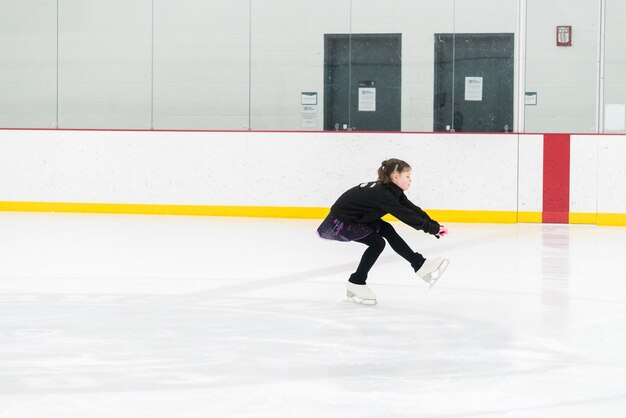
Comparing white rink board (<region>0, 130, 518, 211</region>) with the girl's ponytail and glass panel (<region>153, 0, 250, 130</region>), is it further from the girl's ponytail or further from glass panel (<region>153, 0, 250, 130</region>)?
the girl's ponytail

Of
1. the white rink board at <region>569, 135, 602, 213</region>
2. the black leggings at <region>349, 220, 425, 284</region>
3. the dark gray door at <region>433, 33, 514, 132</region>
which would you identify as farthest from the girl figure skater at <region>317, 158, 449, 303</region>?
the dark gray door at <region>433, 33, 514, 132</region>

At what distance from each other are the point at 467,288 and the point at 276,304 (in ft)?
4.22

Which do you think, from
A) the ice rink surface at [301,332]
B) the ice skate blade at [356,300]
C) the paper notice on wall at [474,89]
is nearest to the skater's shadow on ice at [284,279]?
the ice rink surface at [301,332]

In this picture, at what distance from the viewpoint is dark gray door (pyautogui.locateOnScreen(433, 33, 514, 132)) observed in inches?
468

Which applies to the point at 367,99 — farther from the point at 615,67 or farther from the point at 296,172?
the point at 615,67

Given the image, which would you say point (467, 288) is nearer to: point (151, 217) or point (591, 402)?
point (591, 402)

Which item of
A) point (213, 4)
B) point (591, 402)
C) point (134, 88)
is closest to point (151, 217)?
point (134, 88)

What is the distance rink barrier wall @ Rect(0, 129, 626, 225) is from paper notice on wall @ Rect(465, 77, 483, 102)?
43 cm

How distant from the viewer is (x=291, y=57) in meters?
12.4

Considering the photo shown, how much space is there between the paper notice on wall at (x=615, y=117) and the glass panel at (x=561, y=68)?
0.42 feet

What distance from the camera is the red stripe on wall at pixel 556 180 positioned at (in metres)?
11.5

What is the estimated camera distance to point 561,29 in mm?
11719

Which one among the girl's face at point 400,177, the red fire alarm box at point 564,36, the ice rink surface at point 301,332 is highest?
the red fire alarm box at point 564,36

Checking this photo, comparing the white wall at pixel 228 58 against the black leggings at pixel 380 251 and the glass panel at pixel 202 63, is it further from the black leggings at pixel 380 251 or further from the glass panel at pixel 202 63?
the black leggings at pixel 380 251
